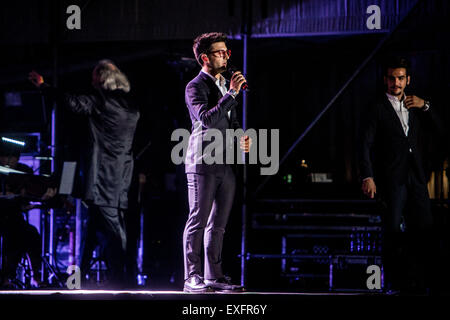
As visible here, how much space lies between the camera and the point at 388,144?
18.3 ft

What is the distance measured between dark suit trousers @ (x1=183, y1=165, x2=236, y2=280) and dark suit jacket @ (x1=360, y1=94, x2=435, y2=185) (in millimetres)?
1310

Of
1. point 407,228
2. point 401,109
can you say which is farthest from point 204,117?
point 407,228

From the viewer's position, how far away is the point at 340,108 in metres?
9.50

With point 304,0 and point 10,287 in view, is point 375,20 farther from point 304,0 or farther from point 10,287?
point 10,287

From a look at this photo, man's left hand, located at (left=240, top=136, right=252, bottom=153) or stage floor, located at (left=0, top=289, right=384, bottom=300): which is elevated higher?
man's left hand, located at (left=240, top=136, right=252, bottom=153)

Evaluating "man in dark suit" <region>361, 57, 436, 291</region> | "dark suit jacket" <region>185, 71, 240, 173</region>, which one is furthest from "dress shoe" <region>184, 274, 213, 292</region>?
"man in dark suit" <region>361, 57, 436, 291</region>

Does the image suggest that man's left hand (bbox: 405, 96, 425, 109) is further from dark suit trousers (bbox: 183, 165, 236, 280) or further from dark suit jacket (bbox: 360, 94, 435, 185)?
dark suit trousers (bbox: 183, 165, 236, 280)

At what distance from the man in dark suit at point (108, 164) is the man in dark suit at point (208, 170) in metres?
1.83

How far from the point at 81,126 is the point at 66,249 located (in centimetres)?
171

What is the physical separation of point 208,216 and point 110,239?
203 cm

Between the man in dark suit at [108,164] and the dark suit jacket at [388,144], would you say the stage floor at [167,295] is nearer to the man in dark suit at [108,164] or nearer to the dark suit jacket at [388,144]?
the dark suit jacket at [388,144]

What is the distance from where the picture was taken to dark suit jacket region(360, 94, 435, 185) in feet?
17.9

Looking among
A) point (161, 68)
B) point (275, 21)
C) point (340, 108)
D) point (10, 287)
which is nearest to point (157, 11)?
point (275, 21)

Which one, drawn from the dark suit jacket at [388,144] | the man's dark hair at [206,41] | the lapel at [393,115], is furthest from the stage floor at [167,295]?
the man's dark hair at [206,41]
